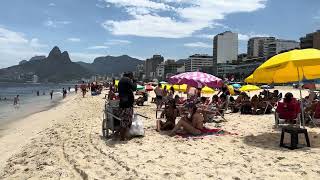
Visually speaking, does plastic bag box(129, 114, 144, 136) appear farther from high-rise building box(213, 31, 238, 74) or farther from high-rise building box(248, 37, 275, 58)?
high-rise building box(213, 31, 238, 74)

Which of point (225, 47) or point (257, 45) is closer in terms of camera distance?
point (257, 45)

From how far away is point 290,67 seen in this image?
8.84 meters

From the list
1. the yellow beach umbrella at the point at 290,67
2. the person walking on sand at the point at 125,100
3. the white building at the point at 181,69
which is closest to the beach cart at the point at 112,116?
the person walking on sand at the point at 125,100

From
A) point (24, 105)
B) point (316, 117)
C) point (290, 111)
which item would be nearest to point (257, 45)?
point (24, 105)

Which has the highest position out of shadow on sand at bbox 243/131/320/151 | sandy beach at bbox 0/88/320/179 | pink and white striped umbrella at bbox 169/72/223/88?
pink and white striped umbrella at bbox 169/72/223/88

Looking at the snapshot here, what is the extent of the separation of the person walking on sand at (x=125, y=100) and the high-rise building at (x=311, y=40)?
10007cm

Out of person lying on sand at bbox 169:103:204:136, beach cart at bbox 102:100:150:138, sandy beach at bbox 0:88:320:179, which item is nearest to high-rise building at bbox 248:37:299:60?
person lying on sand at bbox 169:103:204:136

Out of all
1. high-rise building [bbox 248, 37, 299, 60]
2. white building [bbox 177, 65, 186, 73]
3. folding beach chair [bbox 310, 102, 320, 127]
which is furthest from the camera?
white building [bbox 177, 65, 186, 73]

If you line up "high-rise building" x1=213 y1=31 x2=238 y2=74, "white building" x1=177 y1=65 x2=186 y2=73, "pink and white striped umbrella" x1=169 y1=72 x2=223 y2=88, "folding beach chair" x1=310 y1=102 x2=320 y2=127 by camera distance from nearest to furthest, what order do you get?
"folding beach chair" x1=310 y1=102 x2=320 y2=127, "pink and white striped umbrella" x1=169 y1=72 x2=223 y2=88, "white building" x1=177 y1=65 x2=186 y2=73, "high-rise building" x1=213 y1=31 x2=238 y2=74

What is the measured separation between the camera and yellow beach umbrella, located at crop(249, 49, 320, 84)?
24.3 feet

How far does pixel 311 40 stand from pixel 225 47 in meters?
78.9

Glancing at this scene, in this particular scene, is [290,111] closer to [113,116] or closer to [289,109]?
[289,109]

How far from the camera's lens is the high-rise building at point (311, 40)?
10044 centimetres

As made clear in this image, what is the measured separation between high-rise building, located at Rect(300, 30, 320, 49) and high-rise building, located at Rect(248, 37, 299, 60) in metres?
26.4
